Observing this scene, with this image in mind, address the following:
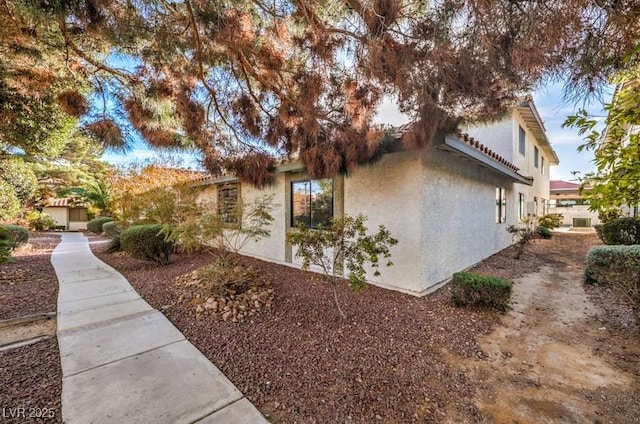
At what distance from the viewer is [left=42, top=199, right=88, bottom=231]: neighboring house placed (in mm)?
25047

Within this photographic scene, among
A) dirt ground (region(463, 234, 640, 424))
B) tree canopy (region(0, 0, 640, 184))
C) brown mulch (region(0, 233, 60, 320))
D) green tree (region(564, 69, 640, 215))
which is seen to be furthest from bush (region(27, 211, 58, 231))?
green tree (region(564, 69, 640, 215))

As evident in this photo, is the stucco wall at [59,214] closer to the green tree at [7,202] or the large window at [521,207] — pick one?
the green tree at [7,202]

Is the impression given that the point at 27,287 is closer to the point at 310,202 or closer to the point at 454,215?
the point at 310,202

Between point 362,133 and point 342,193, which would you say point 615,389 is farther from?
point 342,193

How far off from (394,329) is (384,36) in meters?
3.81

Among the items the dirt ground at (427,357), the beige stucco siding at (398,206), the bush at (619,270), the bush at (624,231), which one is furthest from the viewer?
the bush at (624,231)

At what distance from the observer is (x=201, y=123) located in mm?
4758

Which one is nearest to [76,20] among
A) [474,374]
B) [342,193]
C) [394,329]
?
[342,193]

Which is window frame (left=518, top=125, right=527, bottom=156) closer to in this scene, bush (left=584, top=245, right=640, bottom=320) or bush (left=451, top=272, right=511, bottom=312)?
bush (left=584, top=245, right=640, bottom=320)

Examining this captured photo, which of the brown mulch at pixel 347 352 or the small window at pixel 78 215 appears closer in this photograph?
the brown mulch at pixel 347 352

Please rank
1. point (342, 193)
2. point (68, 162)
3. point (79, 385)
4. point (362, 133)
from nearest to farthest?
point (79, 385) → point (362, 133) → point (342, 193) → point (68, 162)

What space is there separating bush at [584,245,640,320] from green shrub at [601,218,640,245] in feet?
15.8

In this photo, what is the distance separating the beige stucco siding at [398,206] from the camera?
5438 millimetres

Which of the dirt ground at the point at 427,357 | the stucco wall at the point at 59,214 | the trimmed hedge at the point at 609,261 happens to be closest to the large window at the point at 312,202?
the dirt ground at the point at 427,357
